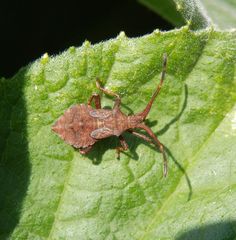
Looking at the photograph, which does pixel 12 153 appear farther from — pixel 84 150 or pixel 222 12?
pixel 222 12

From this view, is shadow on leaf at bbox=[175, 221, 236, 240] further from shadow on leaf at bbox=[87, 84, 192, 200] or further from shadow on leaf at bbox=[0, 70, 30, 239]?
shadow on leaf at bbox=[0, 70, 30, 239]

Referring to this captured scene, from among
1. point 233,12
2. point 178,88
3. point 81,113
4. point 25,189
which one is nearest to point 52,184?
point 25,189

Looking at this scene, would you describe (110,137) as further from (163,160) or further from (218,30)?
(218,30)

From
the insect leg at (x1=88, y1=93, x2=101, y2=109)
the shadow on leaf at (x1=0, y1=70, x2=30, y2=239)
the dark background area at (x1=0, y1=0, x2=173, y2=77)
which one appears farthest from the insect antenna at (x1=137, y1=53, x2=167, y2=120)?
the dark background area at (x1=0, y1=0, x2=173, y2=77)

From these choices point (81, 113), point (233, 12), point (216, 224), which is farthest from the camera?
point (233, 12)

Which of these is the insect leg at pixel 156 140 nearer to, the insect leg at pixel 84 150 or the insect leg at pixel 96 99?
the insect leg at pixel 96 99

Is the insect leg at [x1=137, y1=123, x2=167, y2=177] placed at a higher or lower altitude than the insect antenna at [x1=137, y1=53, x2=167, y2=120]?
lower
